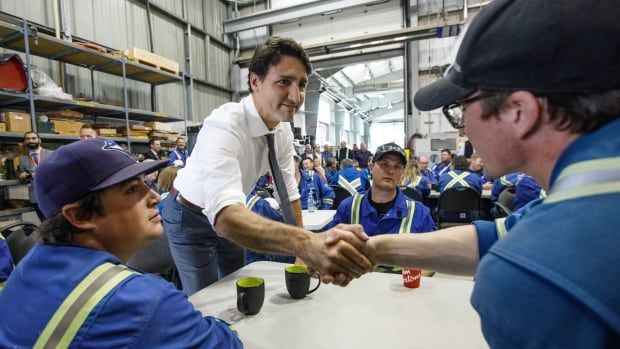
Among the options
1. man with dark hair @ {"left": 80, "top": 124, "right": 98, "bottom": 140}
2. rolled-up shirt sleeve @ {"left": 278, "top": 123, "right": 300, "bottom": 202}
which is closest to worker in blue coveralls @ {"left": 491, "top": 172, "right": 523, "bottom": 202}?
rolled-up shirt sleeve @ {"left": 278, "top": 123, "right": 300, "bottom": 202}

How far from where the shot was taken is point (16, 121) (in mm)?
4211

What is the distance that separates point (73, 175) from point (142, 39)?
7.45 meters

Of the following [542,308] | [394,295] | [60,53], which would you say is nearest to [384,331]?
[394,295]

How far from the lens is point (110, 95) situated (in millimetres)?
6344

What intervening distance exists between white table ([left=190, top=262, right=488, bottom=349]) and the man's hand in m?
0.12

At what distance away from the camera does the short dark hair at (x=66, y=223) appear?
0.82 m

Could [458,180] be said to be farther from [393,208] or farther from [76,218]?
[76,218]

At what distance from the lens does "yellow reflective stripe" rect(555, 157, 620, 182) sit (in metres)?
0.43

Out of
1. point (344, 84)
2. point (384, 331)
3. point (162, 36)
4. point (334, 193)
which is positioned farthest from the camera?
point (344, 84)

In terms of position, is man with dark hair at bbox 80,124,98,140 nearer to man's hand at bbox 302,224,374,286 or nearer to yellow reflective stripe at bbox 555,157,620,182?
man's hand at bbox 302,224,374,286

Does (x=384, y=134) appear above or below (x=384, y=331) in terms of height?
above

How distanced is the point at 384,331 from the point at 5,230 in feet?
7.53

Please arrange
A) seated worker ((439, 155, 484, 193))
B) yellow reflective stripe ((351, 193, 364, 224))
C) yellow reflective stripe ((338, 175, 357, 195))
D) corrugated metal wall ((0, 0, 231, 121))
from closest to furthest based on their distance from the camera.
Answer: yellow reflective stripe ((351, 193, 364, 224)), seated worker ((439, 155, 484, 193)), yellow reflective stripe ((338, 175, 357, 195)), corrugated metal wall ((0, 0, 231, 121))

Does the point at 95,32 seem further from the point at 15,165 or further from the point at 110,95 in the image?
the point at 15,165
